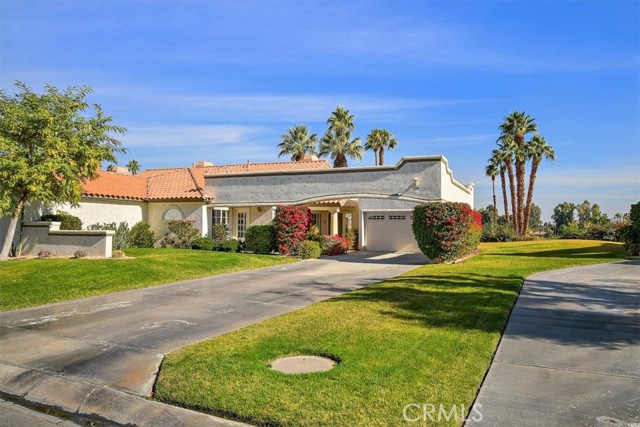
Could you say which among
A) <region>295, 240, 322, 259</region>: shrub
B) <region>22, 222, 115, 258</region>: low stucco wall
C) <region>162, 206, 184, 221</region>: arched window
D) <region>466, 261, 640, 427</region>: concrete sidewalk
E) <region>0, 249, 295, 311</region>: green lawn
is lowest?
<region>466, 261, 640, 427</region>: concrete sidewalk

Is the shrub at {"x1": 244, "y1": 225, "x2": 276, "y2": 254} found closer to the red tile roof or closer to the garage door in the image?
the red tile roof

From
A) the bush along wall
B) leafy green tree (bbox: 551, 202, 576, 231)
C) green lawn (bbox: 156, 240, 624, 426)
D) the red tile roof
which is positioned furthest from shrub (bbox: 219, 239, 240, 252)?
leafy green tree (bbox: 551, 202, 576, 231)

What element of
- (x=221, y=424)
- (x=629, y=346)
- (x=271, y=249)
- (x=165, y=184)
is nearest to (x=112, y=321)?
(x=221, y=424)

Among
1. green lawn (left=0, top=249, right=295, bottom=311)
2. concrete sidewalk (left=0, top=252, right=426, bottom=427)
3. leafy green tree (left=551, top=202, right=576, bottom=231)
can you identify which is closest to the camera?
concrete sidewalk (left=0, top=252, right=426, bottom=427)

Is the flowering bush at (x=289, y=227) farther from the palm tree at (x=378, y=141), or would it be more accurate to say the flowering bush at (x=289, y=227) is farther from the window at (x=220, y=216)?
the palm tree at (x=378, y=141)

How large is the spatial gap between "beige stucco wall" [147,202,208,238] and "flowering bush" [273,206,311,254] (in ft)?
Result: 15.6

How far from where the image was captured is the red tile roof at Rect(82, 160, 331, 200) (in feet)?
80.0

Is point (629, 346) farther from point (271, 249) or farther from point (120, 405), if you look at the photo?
point (271, 249)

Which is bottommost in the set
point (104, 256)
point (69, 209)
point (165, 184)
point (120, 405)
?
point (120, 405)

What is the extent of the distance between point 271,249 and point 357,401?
60.1 ft

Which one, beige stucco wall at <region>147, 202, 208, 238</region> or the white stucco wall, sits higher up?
the white stucco wall

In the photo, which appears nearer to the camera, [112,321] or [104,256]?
[112,321]

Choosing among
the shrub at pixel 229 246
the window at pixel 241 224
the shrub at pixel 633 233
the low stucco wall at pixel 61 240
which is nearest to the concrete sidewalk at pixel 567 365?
the shrub at pixel 633 233

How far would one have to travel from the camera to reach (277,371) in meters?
5.94
